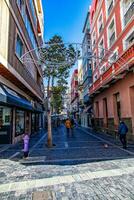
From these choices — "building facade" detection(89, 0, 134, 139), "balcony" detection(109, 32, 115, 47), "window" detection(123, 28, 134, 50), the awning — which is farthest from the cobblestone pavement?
"balcony" detection(109, 32, 115, 47)

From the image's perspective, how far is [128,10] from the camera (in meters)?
14.1

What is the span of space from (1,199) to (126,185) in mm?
3239

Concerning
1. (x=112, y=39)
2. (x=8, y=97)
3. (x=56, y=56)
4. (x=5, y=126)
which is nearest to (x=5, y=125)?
(x=5, y=126)

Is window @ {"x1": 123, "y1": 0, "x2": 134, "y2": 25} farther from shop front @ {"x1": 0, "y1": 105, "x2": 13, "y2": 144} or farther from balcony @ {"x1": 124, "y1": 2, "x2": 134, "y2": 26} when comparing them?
shop front @ {"x1": 0, "y1": 105, "x2": 13, "y2": 144}

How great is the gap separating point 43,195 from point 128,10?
14.5 metres

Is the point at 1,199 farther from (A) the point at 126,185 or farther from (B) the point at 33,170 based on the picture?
(A) the point at 126,185

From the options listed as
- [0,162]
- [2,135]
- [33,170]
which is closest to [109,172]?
[33,170]

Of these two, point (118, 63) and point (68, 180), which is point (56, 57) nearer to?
point (118, 63)

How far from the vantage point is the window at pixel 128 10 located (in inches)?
534

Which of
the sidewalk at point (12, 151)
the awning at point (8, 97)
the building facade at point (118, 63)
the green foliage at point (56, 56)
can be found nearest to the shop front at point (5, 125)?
the sidewalk at point (12, 151)

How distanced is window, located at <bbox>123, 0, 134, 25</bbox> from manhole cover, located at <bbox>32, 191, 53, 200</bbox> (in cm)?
1330

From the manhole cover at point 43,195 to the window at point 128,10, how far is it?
524 inches

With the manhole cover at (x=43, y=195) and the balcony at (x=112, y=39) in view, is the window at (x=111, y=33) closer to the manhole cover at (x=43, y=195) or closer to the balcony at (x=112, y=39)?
the balcony at (x=112, y=39)

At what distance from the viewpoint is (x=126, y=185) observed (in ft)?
16.1
